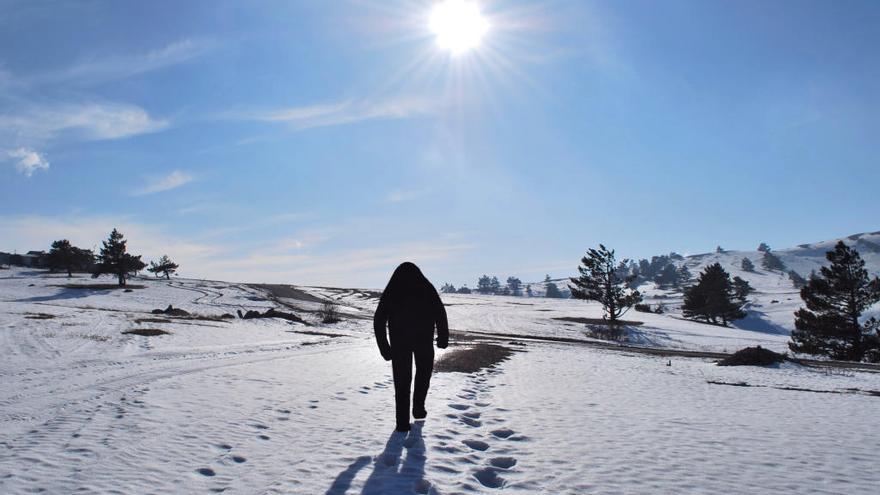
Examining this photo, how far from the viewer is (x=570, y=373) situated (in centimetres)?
1538

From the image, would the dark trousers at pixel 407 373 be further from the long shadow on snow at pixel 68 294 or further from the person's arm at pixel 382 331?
the long shadow on snow at pixel 68 294

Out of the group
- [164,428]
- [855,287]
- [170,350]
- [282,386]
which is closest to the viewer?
[164,428]

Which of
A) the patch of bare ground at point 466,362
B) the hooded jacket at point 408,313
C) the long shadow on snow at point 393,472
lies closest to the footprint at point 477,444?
the long shadow on snow at point 393,472

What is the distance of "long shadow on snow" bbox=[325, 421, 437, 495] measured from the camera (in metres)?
4.54

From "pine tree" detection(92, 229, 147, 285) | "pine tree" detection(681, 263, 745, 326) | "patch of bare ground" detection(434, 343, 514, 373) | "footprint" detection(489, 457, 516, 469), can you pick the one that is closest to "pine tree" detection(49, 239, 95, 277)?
"pine tree" detection(92, 229, 147, 285)

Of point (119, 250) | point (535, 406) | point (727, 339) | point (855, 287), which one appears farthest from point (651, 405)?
point (119, 250)

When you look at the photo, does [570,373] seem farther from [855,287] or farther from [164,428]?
[855,287]

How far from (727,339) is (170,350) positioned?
51883mm

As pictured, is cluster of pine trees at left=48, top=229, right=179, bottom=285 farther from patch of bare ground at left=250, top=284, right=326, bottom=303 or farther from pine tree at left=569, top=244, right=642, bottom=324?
pine tree at left=569, top=244, right=642, bottom=324

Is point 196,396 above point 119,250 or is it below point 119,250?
below

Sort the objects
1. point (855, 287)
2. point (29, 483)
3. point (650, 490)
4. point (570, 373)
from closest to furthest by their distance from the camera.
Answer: point (29, 483) → point (650, 490) → point (570, 373) → point (855, 287)

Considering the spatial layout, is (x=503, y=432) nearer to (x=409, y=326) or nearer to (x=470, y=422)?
(x=470, y=422)

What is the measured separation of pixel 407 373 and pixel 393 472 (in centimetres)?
216

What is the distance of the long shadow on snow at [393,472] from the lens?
4.54 m
